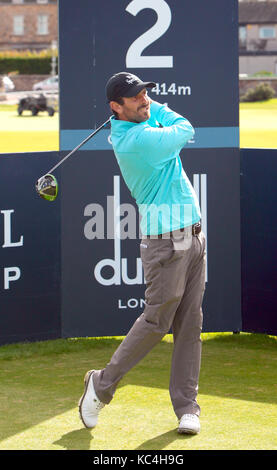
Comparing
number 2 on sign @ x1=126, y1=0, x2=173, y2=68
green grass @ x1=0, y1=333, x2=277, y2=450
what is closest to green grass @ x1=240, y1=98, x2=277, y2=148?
number 2 on sign @ x1=126, y1=0, x2=173, y2=68

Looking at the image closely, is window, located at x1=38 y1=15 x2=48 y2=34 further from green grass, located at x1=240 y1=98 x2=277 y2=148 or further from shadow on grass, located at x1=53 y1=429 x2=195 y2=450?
shadow on grass, located at x1=53 y1=429 x2=195 y2=450

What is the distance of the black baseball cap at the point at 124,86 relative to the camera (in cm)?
454

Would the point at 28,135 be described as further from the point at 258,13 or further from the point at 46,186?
the point at 258,13

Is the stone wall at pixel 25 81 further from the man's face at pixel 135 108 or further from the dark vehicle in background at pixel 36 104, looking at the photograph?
the man's face at pixel 135 108

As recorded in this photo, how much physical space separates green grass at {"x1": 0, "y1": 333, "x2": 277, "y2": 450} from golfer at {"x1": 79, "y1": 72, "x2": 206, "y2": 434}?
0.17 meters

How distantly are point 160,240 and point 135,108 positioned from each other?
2.19 ft

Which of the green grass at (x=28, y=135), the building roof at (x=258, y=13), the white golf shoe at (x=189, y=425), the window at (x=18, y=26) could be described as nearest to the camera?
the white golf shoe at (x=189, y=425)

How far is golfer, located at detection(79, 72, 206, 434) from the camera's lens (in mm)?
4520

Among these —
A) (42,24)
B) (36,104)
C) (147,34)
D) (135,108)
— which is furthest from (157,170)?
(42,24)

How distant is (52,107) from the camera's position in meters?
40.5

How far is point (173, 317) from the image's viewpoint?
15.6ft

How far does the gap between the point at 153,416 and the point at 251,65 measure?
7839 cm

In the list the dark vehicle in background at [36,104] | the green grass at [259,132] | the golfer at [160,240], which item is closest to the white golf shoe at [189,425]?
the golfer at [160,240]

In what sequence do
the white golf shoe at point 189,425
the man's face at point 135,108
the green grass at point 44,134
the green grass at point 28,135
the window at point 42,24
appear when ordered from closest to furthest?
the man's face at point 135,108
the white golf shoe at point 189,425
the green grass at point 28,135
the green grass at point 44,134
the window at point 42,24
